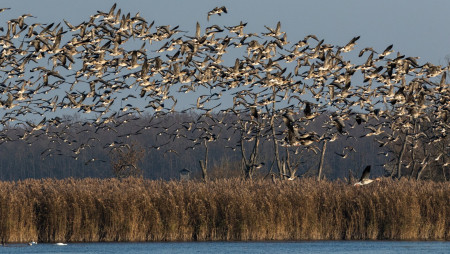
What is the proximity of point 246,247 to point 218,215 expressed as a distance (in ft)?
7.27

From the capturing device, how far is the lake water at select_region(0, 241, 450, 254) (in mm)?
36469

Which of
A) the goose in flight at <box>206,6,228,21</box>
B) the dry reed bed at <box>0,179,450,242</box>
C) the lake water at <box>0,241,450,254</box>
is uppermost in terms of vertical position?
the goose in flight at <box>206,6,228,21</box>

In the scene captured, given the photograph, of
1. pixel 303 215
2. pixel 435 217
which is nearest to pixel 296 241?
pixel 303 215

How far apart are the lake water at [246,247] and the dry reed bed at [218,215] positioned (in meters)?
0.50

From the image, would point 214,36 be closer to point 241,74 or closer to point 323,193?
point 241,74

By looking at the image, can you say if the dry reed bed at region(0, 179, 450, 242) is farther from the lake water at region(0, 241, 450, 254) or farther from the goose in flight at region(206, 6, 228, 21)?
the goose in flight at region(206, 6, 228, 21)

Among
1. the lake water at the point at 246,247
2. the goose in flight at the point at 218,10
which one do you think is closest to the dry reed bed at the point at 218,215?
the lake water at the point at 246,247

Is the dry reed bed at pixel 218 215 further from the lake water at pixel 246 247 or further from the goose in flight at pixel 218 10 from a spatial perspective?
the goose in flight at pixel 218 10

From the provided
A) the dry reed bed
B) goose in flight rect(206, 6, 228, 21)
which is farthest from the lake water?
goose in flight rect(206, 6, 228, 21)

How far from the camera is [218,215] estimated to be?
3891cm

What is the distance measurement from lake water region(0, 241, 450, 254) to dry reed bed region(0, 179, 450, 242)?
50cm

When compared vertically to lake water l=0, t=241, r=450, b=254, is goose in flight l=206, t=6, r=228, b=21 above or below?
above

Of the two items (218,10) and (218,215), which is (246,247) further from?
(218,10)

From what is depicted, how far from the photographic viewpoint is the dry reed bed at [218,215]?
38375 mm
